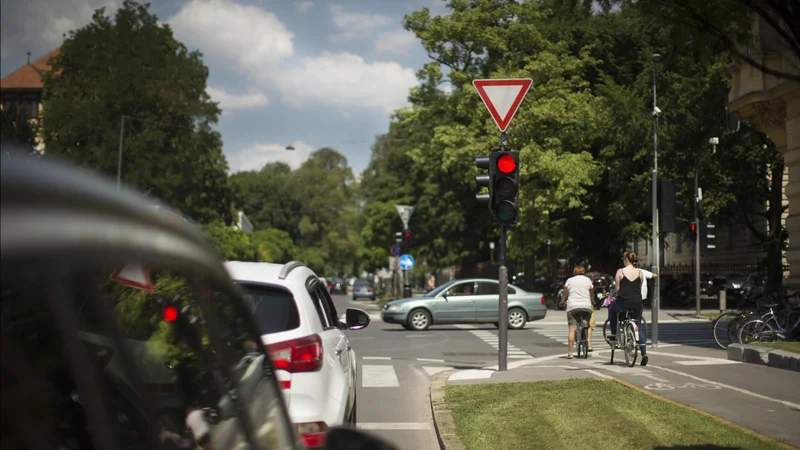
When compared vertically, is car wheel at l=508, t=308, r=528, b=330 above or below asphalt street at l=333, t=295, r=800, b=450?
above

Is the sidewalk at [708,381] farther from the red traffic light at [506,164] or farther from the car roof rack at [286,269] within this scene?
the car roof rack at [286,269]

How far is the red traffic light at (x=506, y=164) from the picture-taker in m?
13.6

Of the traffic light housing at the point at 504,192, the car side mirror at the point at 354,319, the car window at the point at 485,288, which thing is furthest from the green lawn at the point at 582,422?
the car window at the point at 485,288

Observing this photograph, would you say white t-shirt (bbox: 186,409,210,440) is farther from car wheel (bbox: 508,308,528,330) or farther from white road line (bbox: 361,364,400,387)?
car wheel (bbox: 508,308,528,330)

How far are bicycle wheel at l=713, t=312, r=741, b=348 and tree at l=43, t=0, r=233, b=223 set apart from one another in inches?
1592

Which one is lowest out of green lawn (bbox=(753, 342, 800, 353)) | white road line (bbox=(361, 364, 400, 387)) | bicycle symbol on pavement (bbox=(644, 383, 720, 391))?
white road line (bbox=(361, 364, 400, 387))

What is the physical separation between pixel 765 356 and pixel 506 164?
16.3ft

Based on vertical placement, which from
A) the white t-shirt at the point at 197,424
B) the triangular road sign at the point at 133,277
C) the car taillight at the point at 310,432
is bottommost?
the car taillight at the point at 310,432

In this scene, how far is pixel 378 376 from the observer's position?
15516 mm

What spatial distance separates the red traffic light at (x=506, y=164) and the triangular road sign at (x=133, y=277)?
38.9 ft

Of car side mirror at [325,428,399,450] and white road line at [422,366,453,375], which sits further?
white road line at [422,366,453,375]

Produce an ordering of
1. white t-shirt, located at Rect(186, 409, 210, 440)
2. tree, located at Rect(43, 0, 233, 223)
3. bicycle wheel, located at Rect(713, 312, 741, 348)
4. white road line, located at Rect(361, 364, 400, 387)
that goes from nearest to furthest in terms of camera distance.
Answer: white t-shirt, located at Rect(186, 409, 210, 440) < white road line, located at Rect(361, 364, 400, 387) < bicycle wheel, located at Rect(713, 312, 741, 348) < tree, located at Rect(43, 0, 233, 223)

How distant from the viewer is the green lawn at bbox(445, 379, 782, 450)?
8000mm

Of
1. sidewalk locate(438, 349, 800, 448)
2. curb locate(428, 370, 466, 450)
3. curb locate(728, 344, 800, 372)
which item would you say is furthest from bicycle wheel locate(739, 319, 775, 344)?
curb locate(428, 370, 466, 450)
